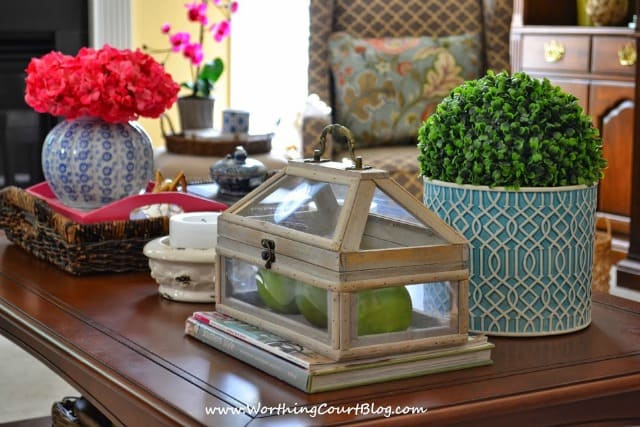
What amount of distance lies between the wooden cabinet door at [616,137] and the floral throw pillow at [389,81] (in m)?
0.55

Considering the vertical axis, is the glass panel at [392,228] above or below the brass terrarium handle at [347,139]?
below

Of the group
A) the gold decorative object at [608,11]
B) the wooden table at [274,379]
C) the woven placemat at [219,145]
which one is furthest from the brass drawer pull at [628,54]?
the wooden table at [274,379]

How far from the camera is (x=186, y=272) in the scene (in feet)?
5.33

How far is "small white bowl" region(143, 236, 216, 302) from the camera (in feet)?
5.33

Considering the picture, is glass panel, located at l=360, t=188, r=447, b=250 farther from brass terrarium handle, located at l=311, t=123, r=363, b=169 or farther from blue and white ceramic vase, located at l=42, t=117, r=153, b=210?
blue and white ceramic vase, located at l=42, t=117, r=153, b=210

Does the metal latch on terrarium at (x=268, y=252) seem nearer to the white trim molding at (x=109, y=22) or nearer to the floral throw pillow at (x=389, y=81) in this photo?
the floral throw pillow at (x=389, y=81)

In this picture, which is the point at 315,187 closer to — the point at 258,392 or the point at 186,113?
the point at 258,392

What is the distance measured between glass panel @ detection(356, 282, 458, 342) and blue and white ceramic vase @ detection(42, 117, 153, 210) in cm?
99

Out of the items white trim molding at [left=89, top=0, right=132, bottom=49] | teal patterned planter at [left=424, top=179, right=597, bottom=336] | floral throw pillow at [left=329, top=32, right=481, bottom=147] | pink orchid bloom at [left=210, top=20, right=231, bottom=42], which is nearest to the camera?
teal patterned planter at [left=424, top=179, right=597, bottom=336]

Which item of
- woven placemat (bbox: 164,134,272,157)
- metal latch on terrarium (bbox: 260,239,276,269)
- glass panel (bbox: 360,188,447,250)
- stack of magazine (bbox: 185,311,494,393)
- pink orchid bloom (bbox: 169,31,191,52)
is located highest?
pink orchid bloom (bbox: 169,31,191,52)

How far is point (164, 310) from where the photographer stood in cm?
159

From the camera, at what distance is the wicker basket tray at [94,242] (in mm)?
1814

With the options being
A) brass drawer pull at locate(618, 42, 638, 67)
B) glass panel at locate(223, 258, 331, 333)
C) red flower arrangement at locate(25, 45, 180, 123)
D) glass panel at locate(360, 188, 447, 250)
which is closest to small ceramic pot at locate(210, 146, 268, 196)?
red flower arrangement at locate(25, 45, 180, 123)

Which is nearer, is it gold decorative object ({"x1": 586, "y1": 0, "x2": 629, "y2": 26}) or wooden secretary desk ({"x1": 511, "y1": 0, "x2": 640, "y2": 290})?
wooden secretary desk ({"x1": 511, "y1": 0, "x2": 640, "y2": 290})
